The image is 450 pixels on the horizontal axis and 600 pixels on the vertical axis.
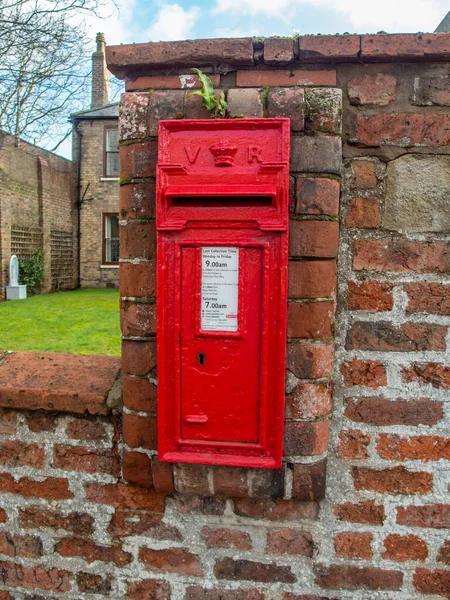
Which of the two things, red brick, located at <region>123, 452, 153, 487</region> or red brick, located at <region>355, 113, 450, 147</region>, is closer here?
red brick, located at <region>355, 113, 450, 147</region>

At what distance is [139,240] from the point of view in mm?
1538

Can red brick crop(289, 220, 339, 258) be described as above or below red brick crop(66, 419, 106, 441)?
above

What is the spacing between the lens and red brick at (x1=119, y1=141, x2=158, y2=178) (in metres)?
1.51

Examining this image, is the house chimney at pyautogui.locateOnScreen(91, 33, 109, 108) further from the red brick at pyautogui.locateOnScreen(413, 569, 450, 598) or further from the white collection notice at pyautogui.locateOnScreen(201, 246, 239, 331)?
the red brick at pyautogui.locateOnScreen(413, 569, 450, 598)

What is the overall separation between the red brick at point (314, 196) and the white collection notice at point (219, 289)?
277mm

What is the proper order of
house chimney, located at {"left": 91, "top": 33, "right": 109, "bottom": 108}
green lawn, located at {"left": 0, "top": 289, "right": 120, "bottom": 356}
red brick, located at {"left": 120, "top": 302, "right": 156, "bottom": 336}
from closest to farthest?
red brick, located at {"left": 120, "top": 302, "right": 156, "bottom": 336}, green lawn, located at {"left": 0, "top": 289, "right": 120, "bottom": 356}, house chimney, located at {"left": 91, "top": 33, "right": 109, "bottom": 108}

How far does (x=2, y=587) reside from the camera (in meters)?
1.82

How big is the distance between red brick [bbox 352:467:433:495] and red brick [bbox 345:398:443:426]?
0.55 feet

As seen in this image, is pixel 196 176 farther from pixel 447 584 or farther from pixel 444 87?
pixel 447 584

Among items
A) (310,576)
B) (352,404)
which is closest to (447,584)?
(310,576)

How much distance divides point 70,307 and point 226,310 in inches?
390

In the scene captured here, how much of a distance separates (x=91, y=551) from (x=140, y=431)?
54 centimetres

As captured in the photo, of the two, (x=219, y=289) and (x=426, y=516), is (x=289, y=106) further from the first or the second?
(x=426, y=516)

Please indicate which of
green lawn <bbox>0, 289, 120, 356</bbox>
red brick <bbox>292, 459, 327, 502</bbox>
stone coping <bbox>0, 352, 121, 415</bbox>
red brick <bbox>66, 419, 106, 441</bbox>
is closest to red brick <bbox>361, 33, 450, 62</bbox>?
red brick <bbox>292, 459, 327, 502</bbox>
